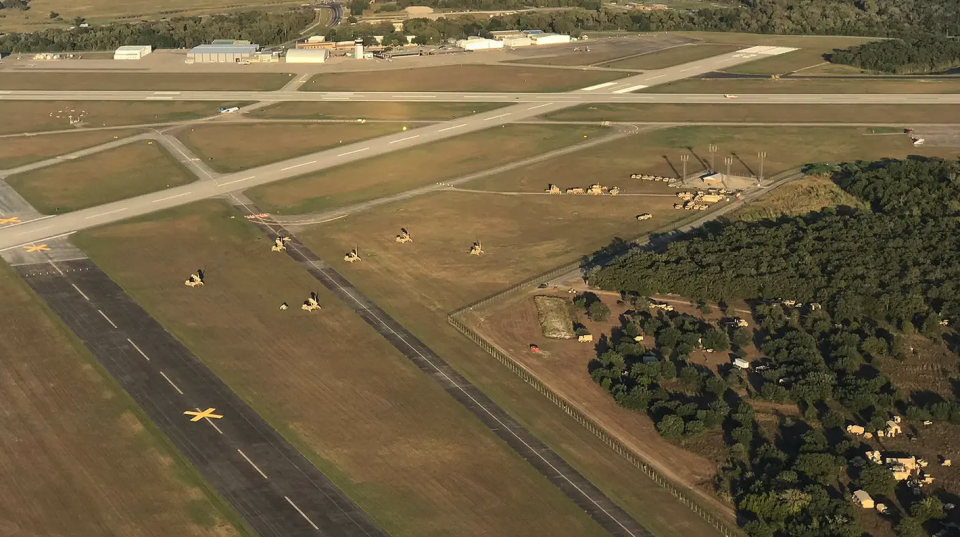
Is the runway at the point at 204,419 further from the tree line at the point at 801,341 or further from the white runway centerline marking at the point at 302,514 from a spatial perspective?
the tree line at the point at 801,341

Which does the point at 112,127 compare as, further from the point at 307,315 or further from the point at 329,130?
the point at 307,315

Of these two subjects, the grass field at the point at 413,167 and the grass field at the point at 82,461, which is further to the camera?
the grass field at the point at 413,167

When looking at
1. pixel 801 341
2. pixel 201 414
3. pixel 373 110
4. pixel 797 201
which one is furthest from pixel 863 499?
pixel 373 110

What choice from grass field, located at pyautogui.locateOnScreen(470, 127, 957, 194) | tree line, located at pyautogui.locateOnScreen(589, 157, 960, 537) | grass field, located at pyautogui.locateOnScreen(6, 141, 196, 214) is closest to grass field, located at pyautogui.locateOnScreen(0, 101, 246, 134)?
grass field, located at pyautogui.locateOnScreen(6, 141, 196, 214)

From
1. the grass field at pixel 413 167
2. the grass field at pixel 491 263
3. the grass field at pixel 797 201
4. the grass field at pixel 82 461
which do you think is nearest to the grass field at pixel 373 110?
the grass field at pixel 413 167

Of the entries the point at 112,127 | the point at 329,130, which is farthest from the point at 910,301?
the point at 112,127
